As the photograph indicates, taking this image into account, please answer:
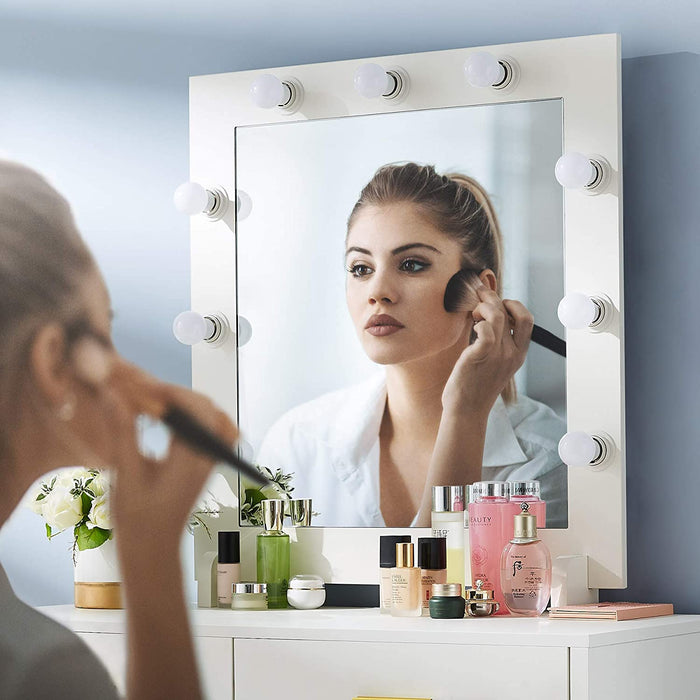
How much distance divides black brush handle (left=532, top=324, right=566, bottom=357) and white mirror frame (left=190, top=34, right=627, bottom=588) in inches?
0.4

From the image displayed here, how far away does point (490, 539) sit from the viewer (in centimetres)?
137

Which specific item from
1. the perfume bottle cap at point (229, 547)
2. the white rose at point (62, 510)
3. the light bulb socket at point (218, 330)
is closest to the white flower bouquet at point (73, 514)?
the white rose at point (62, 510)

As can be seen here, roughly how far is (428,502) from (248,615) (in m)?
0.29

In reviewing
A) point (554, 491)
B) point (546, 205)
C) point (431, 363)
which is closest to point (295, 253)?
point (431, 363)

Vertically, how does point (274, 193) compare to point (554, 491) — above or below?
above

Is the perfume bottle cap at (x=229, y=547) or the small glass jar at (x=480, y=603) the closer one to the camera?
the small glass jar at (x=480, y=603)

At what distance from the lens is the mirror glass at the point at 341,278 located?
57.7 inches

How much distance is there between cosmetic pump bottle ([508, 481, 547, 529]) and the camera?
1408mm

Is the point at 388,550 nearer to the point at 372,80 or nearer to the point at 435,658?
the point at 435,658

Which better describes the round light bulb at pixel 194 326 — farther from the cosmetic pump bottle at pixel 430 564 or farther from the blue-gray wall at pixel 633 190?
the cosmetic pump bottle at pixel 430 564

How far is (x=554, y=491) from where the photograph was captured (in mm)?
1438

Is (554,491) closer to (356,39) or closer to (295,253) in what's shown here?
(295,253)

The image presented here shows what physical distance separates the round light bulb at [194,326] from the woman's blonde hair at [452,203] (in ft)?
0.77

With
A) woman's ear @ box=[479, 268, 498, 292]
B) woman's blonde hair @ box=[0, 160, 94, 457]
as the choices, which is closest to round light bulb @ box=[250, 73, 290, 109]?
woman's ear @ box=[479, 268, 498, 292]
